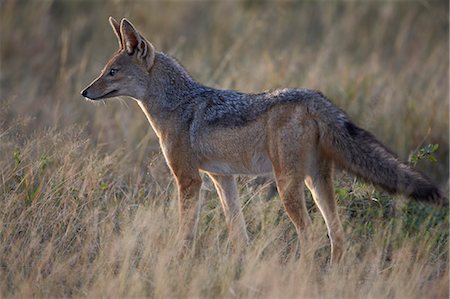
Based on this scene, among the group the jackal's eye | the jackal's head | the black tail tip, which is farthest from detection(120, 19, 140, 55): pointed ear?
the black tail tip

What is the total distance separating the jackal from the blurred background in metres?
1.45

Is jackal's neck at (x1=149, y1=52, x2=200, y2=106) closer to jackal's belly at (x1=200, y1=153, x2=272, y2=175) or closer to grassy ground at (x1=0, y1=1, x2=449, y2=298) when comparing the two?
grassy ground at (x1=0, y1=1, x2=449, y2=298)

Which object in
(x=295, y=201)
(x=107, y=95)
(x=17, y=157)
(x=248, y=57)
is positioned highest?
(x=248, y=57)

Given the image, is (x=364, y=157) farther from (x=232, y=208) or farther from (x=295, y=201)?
(x=232, y=208)

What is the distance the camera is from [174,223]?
293 inches

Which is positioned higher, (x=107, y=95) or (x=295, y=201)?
(x=107, y=95)

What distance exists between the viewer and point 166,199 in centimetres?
841

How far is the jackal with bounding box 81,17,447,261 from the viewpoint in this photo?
7.08 metres

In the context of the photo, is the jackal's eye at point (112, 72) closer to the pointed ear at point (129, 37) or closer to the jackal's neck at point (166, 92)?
the pointed ear at point (129, 37)

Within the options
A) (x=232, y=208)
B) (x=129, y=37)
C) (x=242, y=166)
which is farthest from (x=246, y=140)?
(x=129, y=37)

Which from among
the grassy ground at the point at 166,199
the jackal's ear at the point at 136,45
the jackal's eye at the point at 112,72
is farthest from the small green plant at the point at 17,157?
the jackal's ear at the point at 136,45

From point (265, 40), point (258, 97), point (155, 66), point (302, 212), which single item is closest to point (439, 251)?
point (302, 212)

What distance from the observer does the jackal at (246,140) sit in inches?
279

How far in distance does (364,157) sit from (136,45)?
8.64 ft
